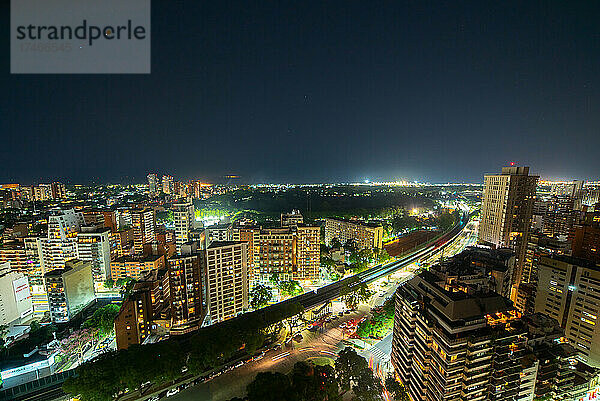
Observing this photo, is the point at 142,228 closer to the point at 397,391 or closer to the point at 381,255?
the point at 381,255

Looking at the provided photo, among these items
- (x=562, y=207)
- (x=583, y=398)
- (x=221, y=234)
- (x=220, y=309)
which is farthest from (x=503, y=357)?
(x=562, y=207)

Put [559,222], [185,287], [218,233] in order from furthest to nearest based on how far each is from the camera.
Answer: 1. [559,222]
2. [218,233]
3. [185,287]

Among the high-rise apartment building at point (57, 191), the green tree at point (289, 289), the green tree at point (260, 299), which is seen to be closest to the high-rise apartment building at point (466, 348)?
the green tree at point (260, 299)

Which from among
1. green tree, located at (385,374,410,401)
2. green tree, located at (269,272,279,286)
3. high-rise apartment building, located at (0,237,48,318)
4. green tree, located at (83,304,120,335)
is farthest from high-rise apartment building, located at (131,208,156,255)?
green tree, located at (385,374,410,401)

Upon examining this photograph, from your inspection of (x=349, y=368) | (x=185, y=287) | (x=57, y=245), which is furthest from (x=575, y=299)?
(x=57, y=245)

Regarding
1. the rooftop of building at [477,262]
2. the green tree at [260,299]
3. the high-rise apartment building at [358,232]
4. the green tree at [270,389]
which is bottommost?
the green tree at [260,299]

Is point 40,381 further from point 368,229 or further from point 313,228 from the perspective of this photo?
point 368,229

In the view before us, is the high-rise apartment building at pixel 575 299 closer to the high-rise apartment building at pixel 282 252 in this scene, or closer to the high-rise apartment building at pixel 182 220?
the high-rise apartment building at pixel 282 252
